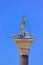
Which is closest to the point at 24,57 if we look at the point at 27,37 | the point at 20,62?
the point at 20,62

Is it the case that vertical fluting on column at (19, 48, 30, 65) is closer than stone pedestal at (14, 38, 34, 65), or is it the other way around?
stone pedestal at (14, 38, 34, 65)

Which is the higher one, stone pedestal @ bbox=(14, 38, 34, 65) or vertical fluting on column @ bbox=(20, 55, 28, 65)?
stone pedestal @ bbox=(14, 38, 34, 65)

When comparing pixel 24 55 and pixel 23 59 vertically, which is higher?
pixel 24 55

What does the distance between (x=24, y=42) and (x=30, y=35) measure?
916mm

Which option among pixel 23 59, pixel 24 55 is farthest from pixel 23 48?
pixel 23 59

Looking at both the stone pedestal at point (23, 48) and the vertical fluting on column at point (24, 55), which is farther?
the vertical fluting on column at point (24, 55)

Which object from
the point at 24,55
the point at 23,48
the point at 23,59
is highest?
the point at 23,48

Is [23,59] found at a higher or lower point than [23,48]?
lower

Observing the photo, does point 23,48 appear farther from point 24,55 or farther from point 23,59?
point 23,59

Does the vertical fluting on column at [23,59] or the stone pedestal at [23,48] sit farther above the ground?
the stone pedestal at [23,48]

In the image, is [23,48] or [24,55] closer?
[23,48]

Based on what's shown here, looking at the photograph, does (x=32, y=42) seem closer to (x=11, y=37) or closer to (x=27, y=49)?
(x=27, y=49)

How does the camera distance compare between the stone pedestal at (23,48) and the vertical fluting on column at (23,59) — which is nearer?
the stone pedestal at (23,48)

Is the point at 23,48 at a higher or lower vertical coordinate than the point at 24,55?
higher
